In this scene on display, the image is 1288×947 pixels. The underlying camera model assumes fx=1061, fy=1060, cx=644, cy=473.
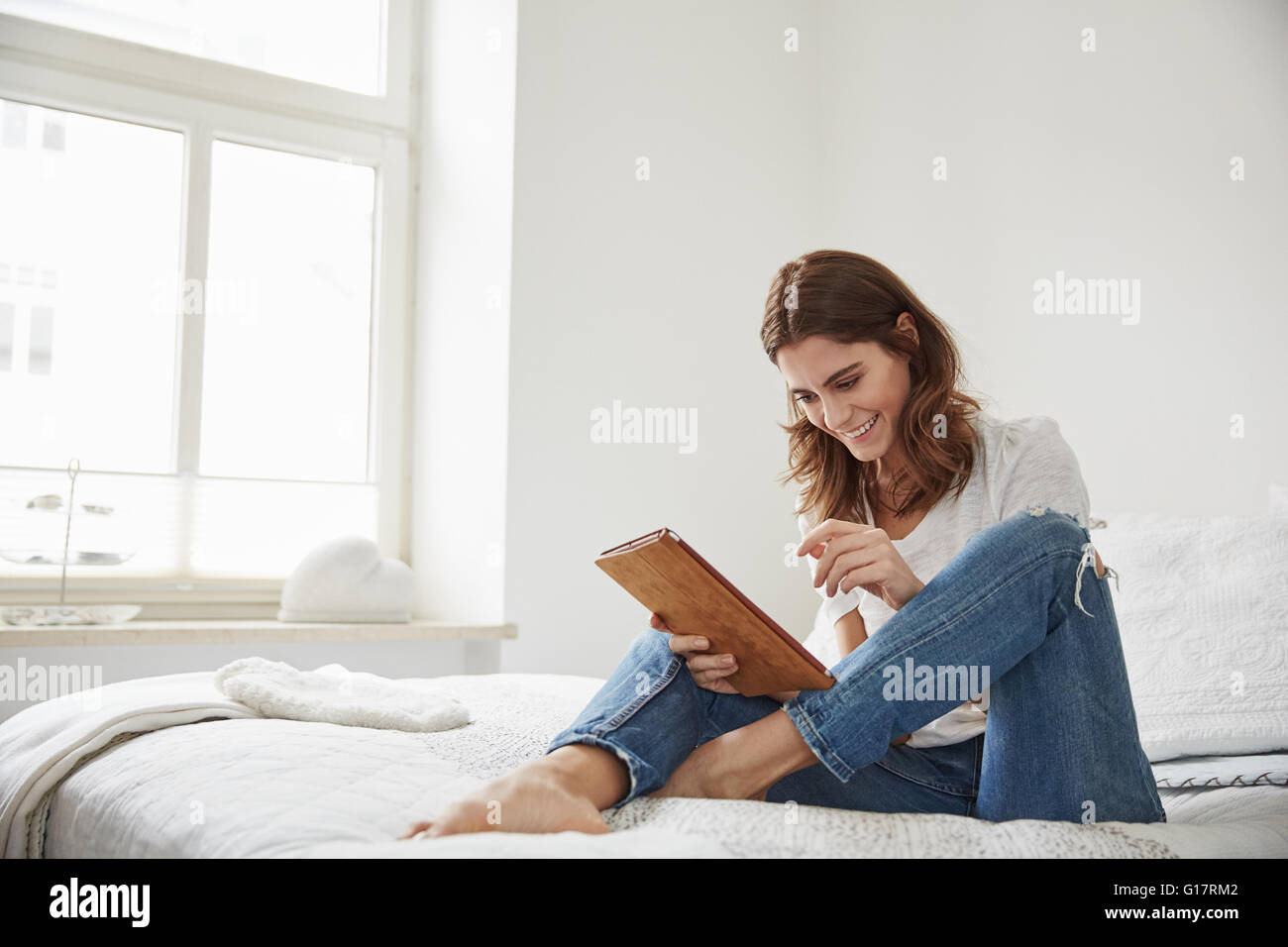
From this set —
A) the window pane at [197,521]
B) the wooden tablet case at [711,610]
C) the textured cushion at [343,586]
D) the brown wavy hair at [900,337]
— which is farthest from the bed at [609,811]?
the window pane at [197,521]

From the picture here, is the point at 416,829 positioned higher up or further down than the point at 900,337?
further down

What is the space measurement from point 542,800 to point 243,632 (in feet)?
4.77

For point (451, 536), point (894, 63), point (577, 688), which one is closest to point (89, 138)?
point (451, 536)

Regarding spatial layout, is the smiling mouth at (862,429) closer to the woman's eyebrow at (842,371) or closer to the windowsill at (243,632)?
the woman's eyebrow at (842,371)

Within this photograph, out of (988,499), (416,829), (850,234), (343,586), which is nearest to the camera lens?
(416,829)

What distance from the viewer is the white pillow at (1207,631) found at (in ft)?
4.42

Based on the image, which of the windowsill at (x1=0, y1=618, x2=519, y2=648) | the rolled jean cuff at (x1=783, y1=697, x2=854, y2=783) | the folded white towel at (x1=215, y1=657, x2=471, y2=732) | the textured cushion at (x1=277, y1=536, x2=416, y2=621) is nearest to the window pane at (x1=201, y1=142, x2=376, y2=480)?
the textured cushion at (x1=277, y1=536, x2=416, y2=621)

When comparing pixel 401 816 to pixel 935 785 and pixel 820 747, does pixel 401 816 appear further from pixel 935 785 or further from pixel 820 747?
pixel 935 785

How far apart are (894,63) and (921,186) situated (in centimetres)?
36

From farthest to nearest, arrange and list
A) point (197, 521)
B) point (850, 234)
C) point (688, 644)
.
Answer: point (850, 234)
point (197, 521)
point (688, 644)

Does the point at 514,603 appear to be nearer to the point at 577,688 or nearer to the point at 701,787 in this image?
the point at 577,688

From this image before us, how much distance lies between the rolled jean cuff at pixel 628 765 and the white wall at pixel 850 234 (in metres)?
1.36

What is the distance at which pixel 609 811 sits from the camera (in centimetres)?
97

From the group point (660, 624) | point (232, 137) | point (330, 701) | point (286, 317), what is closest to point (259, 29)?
point (232, 137)
